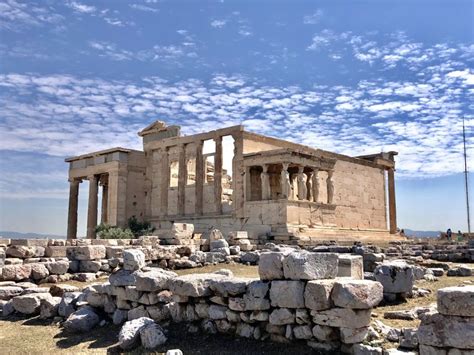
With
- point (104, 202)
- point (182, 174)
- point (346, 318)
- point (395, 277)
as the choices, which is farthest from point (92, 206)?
point (346, 318)

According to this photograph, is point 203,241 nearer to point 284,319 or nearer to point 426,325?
point 284,319

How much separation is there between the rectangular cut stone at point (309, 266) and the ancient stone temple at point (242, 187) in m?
16.1

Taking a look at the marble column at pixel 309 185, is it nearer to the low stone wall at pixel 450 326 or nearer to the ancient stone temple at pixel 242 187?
the ancient stone temple at pixel 242 187

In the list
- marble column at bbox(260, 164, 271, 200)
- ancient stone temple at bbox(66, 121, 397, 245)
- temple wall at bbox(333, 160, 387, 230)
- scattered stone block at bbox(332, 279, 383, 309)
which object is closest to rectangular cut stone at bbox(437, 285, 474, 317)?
scattered stone block at bbox(332, 279, 383, 309)

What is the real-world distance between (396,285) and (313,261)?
9.55 ft

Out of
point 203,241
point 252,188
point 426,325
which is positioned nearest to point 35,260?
point 203,241

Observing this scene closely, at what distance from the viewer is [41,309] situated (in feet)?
32.5

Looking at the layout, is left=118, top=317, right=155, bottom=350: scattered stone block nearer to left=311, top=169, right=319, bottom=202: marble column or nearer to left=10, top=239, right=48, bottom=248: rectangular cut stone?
left=10, top=239, right=48, bottom=248: rectangular cut stone

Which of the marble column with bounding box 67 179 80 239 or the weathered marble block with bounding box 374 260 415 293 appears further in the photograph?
the marble column with bounding box 67 179 80 239

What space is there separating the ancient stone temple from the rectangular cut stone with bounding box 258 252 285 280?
15916 millimetres

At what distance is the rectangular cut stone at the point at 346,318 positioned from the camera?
20.6ft

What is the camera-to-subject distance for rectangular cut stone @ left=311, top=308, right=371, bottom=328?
628 cm

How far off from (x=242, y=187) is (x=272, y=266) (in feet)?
67.9

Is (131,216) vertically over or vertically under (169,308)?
over
